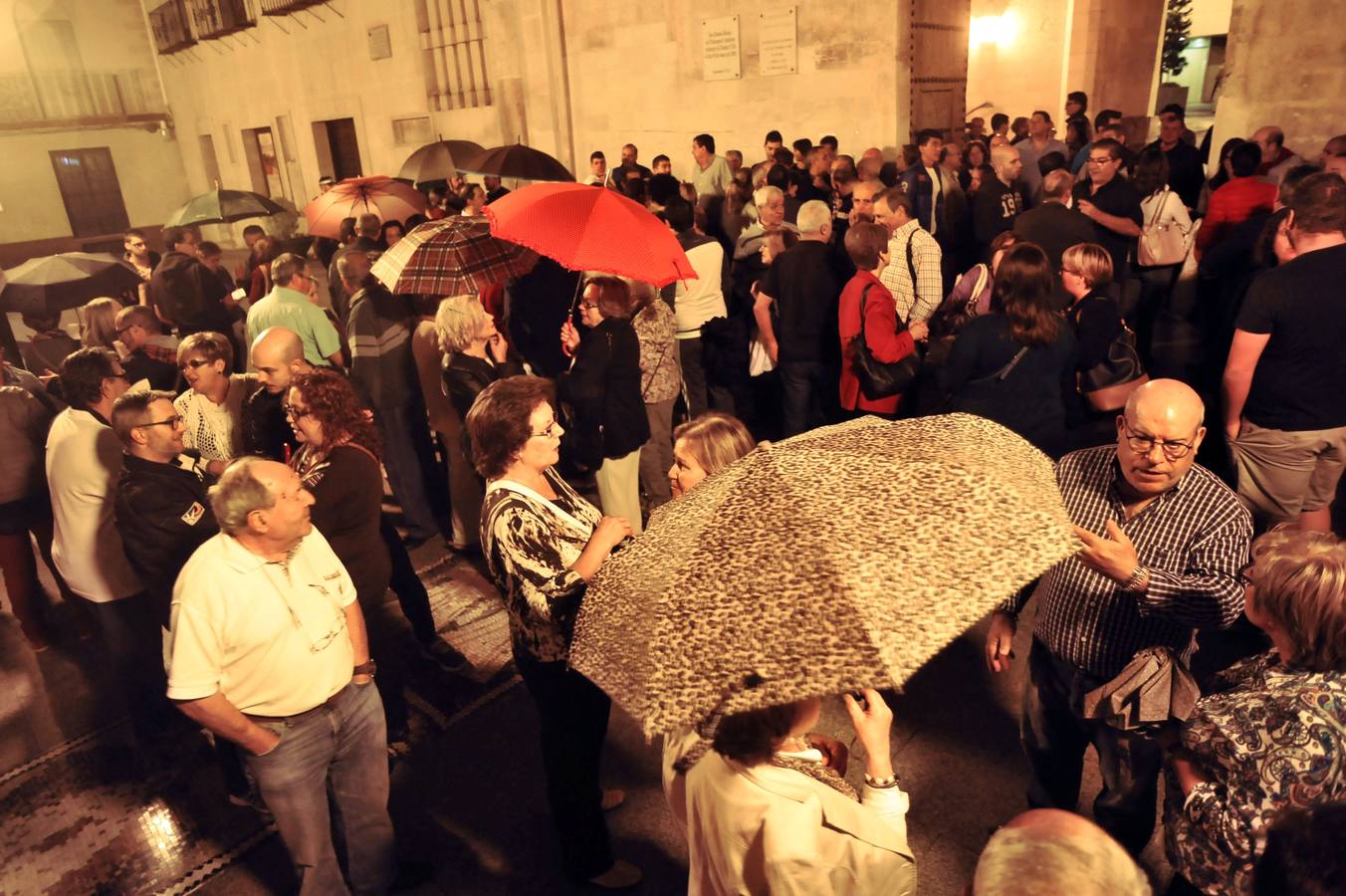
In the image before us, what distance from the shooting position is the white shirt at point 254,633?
7.74 feet

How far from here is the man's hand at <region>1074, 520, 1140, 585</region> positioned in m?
2.15

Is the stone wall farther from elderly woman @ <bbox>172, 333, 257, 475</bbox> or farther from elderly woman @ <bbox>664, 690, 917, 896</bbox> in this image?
elderly woman @ <bbox>172, 333, 257, 475</bbox>

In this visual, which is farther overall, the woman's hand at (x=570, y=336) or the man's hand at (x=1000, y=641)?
the woman's hand at (x=570, y=336)

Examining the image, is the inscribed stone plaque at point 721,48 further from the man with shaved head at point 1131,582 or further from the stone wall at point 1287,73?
the man with shaved head at point 1131,582

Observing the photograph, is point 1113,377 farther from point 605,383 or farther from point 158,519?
point 158,519

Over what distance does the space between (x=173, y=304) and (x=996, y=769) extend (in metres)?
7.44

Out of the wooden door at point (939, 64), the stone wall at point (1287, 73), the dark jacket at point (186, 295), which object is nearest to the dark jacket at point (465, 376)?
the dark jacket at point (186, 295)

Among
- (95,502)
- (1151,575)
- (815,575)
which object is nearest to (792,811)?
(815,575)

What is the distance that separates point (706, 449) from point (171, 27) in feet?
106

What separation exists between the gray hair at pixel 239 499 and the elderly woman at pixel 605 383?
2.05m

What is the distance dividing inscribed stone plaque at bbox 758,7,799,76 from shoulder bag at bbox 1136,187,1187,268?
6257mm

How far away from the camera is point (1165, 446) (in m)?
2.32

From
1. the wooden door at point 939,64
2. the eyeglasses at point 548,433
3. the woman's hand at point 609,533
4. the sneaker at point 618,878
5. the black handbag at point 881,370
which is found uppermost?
the wooden door at point 939,64

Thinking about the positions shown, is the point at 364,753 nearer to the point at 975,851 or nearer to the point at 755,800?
the point at 755,800
